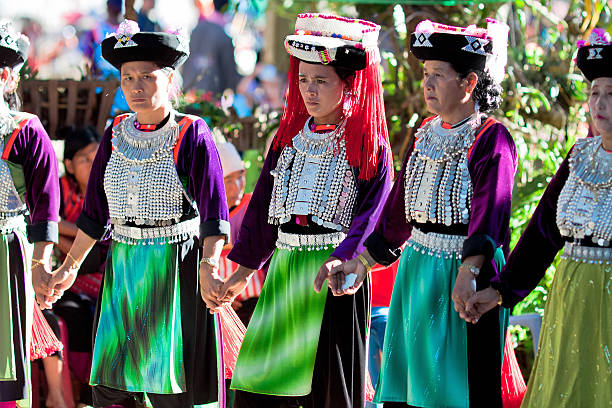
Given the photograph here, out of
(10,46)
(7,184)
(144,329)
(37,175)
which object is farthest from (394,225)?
(10,46)

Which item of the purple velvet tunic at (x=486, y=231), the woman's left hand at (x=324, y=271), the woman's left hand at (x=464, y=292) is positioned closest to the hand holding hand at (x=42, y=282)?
the woman's left hand at (x=324, y=271)

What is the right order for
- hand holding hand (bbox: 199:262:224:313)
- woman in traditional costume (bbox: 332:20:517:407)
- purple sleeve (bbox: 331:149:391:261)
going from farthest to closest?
hand holding hand (bbox: 199:262:224:313), purple sleeve (bbox: 331:149:391:261), woman in traditional costume (bbox: 332:20:517:407)

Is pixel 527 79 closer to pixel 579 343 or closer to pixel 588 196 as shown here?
pixel 588 196

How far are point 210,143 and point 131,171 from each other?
1.15ft

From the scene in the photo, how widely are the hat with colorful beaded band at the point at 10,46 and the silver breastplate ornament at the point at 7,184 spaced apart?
24 cm

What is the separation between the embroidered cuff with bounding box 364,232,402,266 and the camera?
3.80 m

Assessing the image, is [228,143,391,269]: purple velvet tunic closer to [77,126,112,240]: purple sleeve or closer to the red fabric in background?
[77,126,112,240]: purple sleeve

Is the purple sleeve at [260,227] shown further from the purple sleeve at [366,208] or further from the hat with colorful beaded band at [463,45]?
the hat with colorful beaded band at [463,45]

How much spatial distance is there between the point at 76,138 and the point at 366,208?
2783 millimetres

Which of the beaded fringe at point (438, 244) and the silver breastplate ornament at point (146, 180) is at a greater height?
the silver breastplate ornament at point (146, 180)

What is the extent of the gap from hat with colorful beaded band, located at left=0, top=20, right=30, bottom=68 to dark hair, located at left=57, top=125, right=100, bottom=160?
5.19 ft

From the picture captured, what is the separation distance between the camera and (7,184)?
14.6ft

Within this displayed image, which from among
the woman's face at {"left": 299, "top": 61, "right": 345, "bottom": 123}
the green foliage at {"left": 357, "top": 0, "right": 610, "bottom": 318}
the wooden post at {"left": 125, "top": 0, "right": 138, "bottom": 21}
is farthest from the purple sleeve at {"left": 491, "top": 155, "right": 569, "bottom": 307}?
the wooden post at {"left": 125, "top": 0, "right": 138, "bottom": 21}

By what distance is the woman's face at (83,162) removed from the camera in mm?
6117
